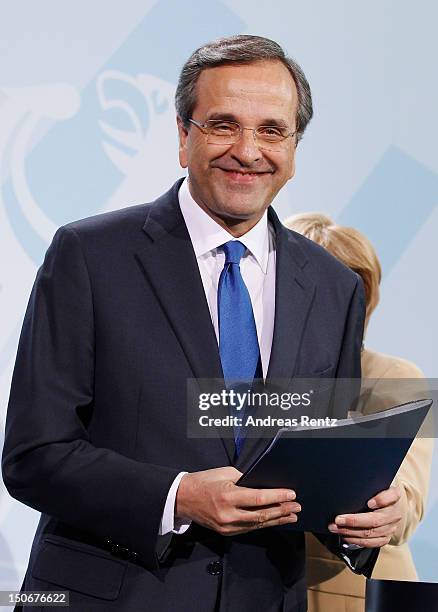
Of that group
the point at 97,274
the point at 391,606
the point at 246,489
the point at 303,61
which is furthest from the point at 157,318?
the point at 303,61

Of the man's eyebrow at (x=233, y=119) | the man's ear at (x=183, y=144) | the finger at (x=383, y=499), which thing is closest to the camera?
the finger at (x=383, y=499)

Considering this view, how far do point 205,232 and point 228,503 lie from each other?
57 cm

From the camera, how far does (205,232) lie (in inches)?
79.1

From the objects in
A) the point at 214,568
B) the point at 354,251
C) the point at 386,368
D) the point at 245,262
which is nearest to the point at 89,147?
the point at 354,251

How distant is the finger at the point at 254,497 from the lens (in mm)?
1674

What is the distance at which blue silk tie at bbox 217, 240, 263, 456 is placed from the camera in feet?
6.27

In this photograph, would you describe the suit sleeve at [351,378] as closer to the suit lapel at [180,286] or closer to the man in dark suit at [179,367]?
the man in dark suit at [179,367]

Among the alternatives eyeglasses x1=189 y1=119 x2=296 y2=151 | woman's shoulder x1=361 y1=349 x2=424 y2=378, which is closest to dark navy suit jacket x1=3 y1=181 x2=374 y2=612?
eyeglasses x1=189 y1=119 x2=296 y2=151

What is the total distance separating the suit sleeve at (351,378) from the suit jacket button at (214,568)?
0.25m

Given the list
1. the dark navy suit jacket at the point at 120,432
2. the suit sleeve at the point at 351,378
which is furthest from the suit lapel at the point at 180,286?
the suit sleeve at the point at 351,378

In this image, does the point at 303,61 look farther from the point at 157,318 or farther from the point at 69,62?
the point at 157,318

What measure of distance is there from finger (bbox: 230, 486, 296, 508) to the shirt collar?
52cm

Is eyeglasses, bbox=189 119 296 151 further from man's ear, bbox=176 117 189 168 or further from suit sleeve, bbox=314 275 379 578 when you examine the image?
suit sleeve, bbox=314 275 379 578

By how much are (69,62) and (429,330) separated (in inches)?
59.2
